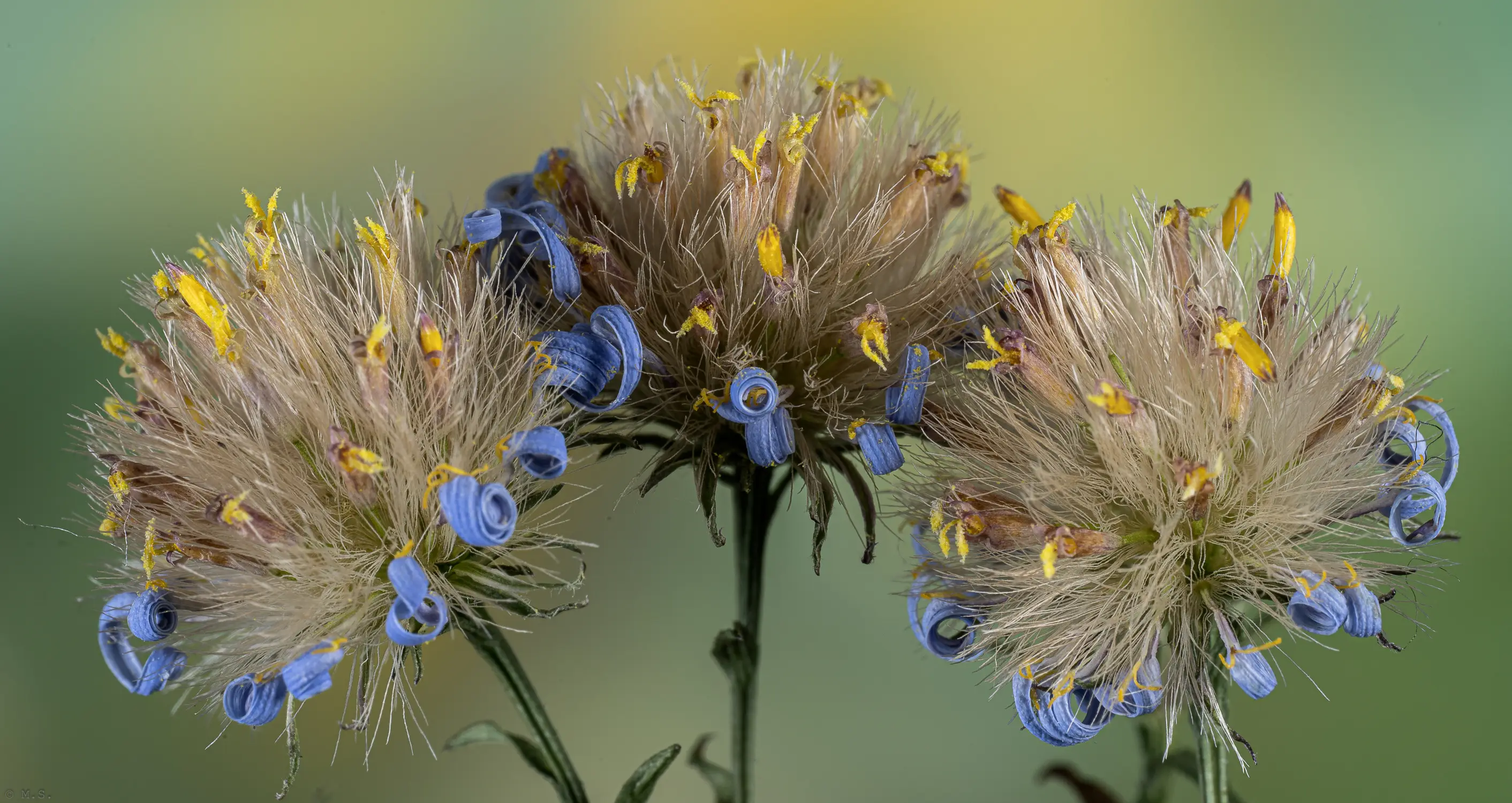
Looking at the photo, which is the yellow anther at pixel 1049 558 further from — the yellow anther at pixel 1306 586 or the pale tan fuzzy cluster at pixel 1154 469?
the yellow anther at pixel 1306 586

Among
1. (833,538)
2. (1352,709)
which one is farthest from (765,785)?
(1352,709)

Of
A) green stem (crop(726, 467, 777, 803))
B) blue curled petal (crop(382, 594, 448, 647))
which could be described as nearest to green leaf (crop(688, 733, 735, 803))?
green stem (crop(726, 467, 777, 803))

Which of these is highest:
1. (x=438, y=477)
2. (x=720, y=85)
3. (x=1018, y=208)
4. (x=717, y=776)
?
(x=720, y=85)

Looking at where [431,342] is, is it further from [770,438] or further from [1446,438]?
[1446,438]

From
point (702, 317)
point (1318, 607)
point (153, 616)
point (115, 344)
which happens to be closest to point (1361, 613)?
point (1318, 607)

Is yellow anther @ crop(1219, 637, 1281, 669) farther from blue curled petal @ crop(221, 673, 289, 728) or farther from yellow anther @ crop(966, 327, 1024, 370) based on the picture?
blue curled petal @ crop(221, 673, 289, 728)
